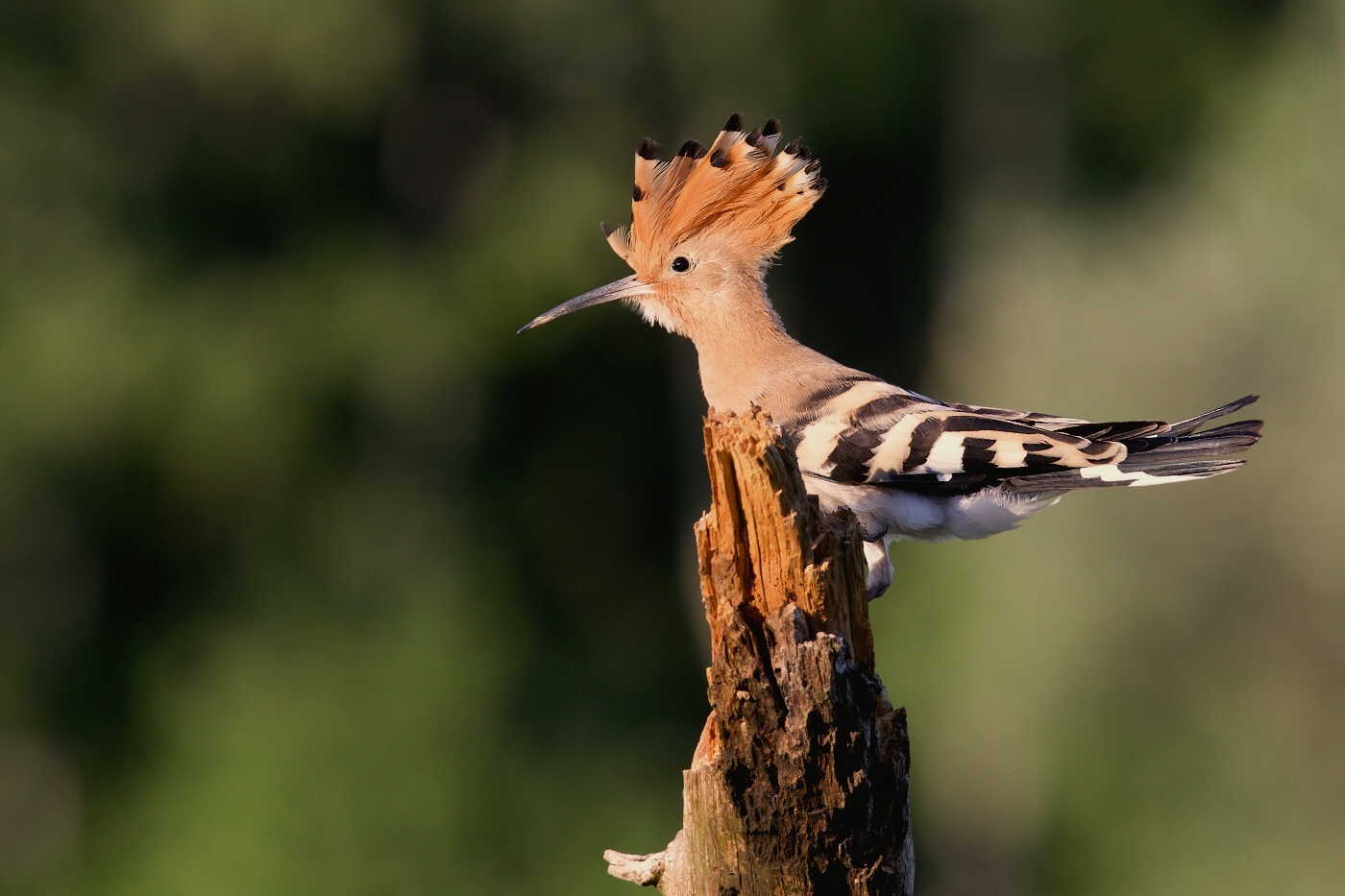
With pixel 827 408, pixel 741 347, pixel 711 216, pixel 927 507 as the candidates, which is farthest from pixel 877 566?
pixel 711 216

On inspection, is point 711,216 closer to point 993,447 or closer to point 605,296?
point 605,296

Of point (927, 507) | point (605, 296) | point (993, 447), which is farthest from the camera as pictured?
point (605, 296)

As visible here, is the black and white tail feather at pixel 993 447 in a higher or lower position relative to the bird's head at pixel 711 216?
lower

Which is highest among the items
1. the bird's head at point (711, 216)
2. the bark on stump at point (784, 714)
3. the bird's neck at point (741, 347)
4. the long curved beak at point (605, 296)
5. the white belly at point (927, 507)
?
the bird's head at point (711, 216)

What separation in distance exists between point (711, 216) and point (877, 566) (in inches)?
44.8

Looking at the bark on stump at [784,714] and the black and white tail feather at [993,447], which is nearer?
the bark on stump at [784,714]

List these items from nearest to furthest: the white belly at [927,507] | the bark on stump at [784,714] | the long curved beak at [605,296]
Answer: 1. the bark on stump at [784,714]
2. the white belly at [927,507]
3. the long curved beak at [605,296]

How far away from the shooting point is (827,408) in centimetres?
382

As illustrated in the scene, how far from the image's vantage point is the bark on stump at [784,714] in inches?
103

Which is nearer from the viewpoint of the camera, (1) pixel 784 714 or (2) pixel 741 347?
(1) pixel 784 714

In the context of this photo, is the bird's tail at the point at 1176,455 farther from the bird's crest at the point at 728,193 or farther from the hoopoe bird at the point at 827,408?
the bird's crest at the point at 728,193

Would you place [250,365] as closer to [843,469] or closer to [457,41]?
[457,41]

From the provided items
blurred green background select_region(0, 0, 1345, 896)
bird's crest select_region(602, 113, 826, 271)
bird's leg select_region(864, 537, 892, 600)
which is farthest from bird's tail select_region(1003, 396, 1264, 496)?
blurred green background select_region(0, 0, 1345, 896)

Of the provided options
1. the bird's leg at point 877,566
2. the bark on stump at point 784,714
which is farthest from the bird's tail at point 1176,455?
the bark on stump at point 784,714
